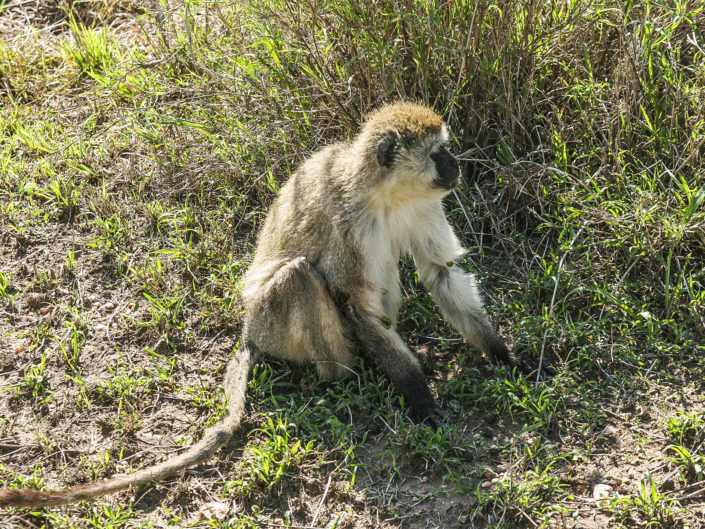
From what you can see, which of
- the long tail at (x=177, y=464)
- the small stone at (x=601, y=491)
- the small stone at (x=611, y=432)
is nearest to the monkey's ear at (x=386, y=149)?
the long tail at (x=177, y=464)

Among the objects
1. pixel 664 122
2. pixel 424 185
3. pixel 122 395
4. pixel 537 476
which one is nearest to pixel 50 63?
pixel 122 395

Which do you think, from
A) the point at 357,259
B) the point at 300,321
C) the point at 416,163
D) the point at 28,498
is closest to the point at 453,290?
the point at 357,259

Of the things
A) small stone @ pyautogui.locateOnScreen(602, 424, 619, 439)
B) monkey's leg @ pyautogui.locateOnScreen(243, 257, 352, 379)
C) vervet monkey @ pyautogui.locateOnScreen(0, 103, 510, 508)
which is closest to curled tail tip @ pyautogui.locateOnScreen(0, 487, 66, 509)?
vervet monkey @ pyautogui.locateOnScreen(0, 103, 510, 508)

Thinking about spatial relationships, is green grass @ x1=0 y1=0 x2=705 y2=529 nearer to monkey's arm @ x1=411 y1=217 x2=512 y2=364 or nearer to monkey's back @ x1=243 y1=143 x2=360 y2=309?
monkey's arm @ x1=411 y1=217 x2=512 y2=364

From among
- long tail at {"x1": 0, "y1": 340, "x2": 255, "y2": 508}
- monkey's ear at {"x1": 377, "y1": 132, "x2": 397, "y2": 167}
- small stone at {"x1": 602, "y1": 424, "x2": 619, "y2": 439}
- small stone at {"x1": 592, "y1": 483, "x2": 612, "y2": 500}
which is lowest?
small stone at {"x1": 592, "y1": 483, "x2": 612, "y2": 500}

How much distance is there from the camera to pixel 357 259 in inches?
167

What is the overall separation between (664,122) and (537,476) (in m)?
2.54

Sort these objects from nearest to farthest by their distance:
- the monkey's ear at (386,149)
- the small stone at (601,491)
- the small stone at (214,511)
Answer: the small stone at (601,491) < the small stone at (214,511) < the monkey's ear at (386,149)

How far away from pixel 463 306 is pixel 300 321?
974 millimetres

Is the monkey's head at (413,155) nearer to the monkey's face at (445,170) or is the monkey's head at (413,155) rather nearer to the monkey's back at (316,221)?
the monkey's face at (445,170)

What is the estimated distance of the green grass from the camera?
12.7 feet

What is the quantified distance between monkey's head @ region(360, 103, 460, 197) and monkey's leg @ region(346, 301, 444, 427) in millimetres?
698

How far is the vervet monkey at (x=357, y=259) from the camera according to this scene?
13.9 ft

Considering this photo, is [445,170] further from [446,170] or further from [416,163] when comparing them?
[416,163]
